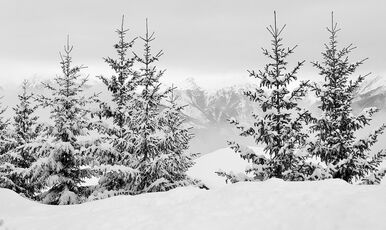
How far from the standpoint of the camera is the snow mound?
8.86 meters

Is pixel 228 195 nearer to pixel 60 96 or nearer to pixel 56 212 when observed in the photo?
pixel 56 212

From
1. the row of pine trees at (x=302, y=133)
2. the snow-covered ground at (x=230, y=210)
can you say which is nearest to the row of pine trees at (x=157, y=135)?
the row of pine trees at (x=302, y=133)

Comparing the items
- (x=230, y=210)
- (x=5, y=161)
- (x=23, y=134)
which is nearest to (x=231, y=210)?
(x=230, y=210)

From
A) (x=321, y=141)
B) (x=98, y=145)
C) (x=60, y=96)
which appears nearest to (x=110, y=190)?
(x=98, y=145)

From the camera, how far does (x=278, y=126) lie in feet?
55.9

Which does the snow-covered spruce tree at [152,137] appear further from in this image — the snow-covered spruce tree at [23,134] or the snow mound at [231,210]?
the snow-covered spruce tree at [23,134]

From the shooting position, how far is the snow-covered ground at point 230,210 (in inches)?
349

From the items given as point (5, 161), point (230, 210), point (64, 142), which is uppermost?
point (64, 142)

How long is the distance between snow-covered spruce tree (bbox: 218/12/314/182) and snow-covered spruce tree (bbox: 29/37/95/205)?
312 inches

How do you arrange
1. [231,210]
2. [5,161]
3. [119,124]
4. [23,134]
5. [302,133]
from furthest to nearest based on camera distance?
[23,134]
[5,161]
[119,124]
[302,133]
[231,210]

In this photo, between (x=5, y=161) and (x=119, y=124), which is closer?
(x=119, y=124)

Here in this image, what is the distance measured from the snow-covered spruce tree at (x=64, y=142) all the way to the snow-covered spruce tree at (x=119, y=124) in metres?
0.91

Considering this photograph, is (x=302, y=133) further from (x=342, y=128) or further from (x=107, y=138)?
(x=107, y=138)

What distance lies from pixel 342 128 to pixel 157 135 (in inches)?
349
